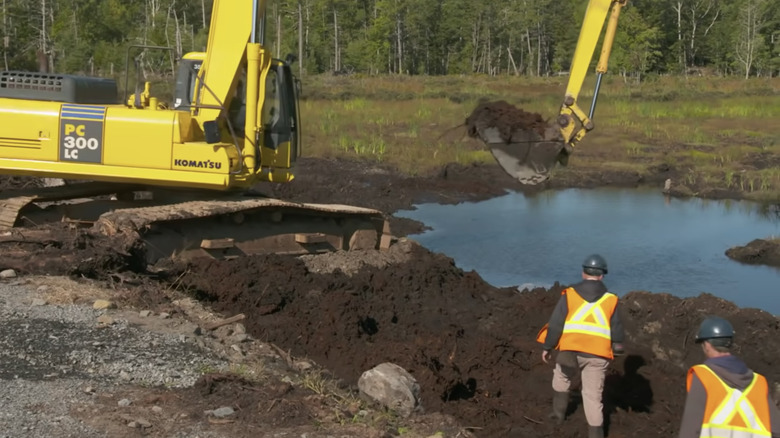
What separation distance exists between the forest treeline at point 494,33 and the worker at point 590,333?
→ 47348mm

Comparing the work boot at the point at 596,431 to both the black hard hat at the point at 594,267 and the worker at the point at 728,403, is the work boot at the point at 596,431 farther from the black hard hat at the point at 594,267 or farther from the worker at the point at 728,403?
the worker at the point at 728,403

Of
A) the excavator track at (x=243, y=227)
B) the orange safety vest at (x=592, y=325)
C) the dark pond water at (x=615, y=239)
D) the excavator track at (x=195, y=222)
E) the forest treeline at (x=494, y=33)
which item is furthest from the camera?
the forest treeline at (x=494, y=33)

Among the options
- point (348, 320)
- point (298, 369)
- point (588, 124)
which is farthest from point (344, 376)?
point (588, 124)

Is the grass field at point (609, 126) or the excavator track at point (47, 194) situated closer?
the excavator track at point (47, 194)

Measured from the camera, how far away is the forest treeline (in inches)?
2261

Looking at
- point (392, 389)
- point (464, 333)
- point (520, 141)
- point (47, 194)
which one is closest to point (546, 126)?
point (520, 141)

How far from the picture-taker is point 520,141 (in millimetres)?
11656

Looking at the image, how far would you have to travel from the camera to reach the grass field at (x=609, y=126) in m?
26.6

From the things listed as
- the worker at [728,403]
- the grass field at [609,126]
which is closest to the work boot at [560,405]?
the worker at [728,403]

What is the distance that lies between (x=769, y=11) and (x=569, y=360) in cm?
6586

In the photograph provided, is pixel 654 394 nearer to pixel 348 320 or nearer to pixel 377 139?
pixel 348 320

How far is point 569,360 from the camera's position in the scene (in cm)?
752

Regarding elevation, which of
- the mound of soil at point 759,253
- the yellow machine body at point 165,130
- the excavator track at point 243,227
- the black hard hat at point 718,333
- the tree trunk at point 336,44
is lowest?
the mound of soil at point 759,253

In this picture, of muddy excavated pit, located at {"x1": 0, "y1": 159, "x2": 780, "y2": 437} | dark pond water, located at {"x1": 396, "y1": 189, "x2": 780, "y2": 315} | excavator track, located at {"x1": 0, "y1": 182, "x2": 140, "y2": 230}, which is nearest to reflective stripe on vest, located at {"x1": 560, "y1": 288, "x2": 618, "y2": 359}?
muddy excavated pit, located at {"x1": 0, "y1": 159, "x2": 780, "y2": 437}
